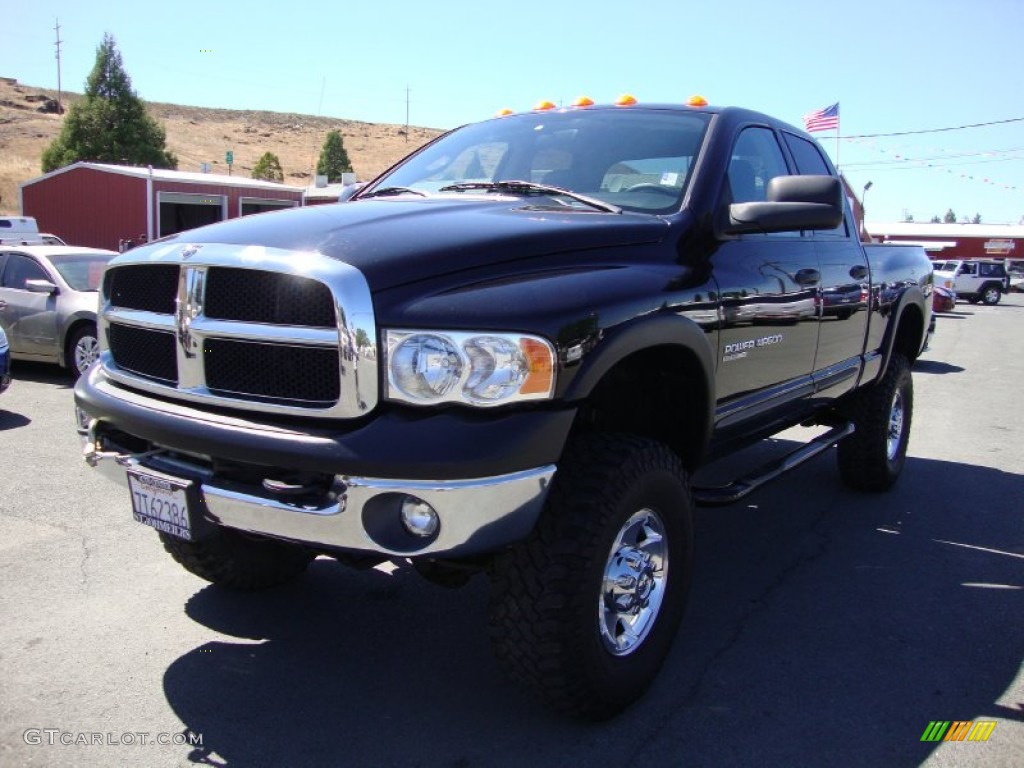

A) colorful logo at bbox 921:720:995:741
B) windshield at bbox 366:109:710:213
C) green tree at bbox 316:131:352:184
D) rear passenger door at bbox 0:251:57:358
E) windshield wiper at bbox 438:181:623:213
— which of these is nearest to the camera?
colorful logo at bbox 921:720:995:741

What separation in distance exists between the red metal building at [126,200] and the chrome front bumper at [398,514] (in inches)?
993

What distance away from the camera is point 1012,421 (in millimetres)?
8656

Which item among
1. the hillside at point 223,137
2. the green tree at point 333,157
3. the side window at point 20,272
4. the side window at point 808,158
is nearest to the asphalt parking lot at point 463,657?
the side window at point 808,158

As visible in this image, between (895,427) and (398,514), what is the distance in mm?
4541

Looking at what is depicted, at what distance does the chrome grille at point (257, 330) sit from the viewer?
2.32 m

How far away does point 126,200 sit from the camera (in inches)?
1053

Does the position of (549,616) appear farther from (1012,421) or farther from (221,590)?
(1012,421)

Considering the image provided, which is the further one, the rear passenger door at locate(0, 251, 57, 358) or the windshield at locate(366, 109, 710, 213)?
the rear passenger door at locate(0, 251, 57, 358)

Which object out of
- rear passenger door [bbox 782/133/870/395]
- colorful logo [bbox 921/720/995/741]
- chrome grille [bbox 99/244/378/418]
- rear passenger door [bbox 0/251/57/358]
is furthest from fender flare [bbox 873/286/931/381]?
rear passenger door [bbox 0/251/57/358]

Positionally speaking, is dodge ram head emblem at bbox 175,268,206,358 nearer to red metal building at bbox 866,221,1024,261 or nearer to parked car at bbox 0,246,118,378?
parked car at bbox 0,246,118,378

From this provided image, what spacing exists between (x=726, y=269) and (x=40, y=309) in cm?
835

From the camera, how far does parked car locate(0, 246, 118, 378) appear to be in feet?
29.9

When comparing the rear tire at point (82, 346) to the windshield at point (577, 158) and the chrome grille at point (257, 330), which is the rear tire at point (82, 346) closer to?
the windshield at point (577, 158)

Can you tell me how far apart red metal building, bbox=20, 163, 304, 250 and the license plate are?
24679 millimetres
